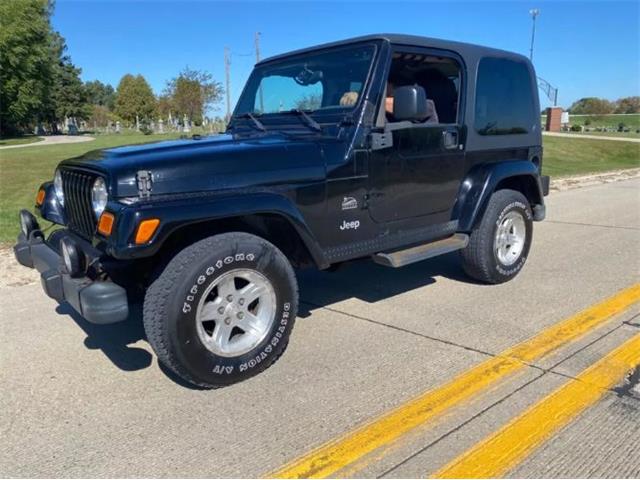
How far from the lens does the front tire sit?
2975 millimetres

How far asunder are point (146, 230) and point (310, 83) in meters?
2.17

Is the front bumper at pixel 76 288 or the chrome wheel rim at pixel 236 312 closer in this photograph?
the front bumper at pixel 76 288

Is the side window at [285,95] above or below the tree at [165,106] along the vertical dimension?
below

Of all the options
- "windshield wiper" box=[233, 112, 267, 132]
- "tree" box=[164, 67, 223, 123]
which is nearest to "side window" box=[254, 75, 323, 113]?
"windshield wiper" box=[233, 112, 267, 132]

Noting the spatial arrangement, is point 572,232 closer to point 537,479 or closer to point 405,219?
point 405,219

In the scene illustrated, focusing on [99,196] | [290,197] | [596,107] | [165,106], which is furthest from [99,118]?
[290,197]

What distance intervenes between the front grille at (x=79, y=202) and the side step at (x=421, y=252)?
201cm

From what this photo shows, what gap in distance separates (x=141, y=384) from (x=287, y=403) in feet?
3.04

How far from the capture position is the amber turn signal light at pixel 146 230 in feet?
9.27

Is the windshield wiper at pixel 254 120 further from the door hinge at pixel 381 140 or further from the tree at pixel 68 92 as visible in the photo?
the tree at pixel 68 92

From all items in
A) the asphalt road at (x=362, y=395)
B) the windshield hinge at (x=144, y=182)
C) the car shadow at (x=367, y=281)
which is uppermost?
the windshield hinge at (x=144, y=182)

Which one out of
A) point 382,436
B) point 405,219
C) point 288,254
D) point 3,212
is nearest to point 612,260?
point 405,219

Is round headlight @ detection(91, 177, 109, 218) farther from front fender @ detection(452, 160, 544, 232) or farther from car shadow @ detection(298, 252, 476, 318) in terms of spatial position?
front fender @ detection(452, 160, 544, 232)

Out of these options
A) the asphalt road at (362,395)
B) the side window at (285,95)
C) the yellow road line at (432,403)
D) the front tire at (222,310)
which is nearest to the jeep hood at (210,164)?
the front tire at (222,310)
